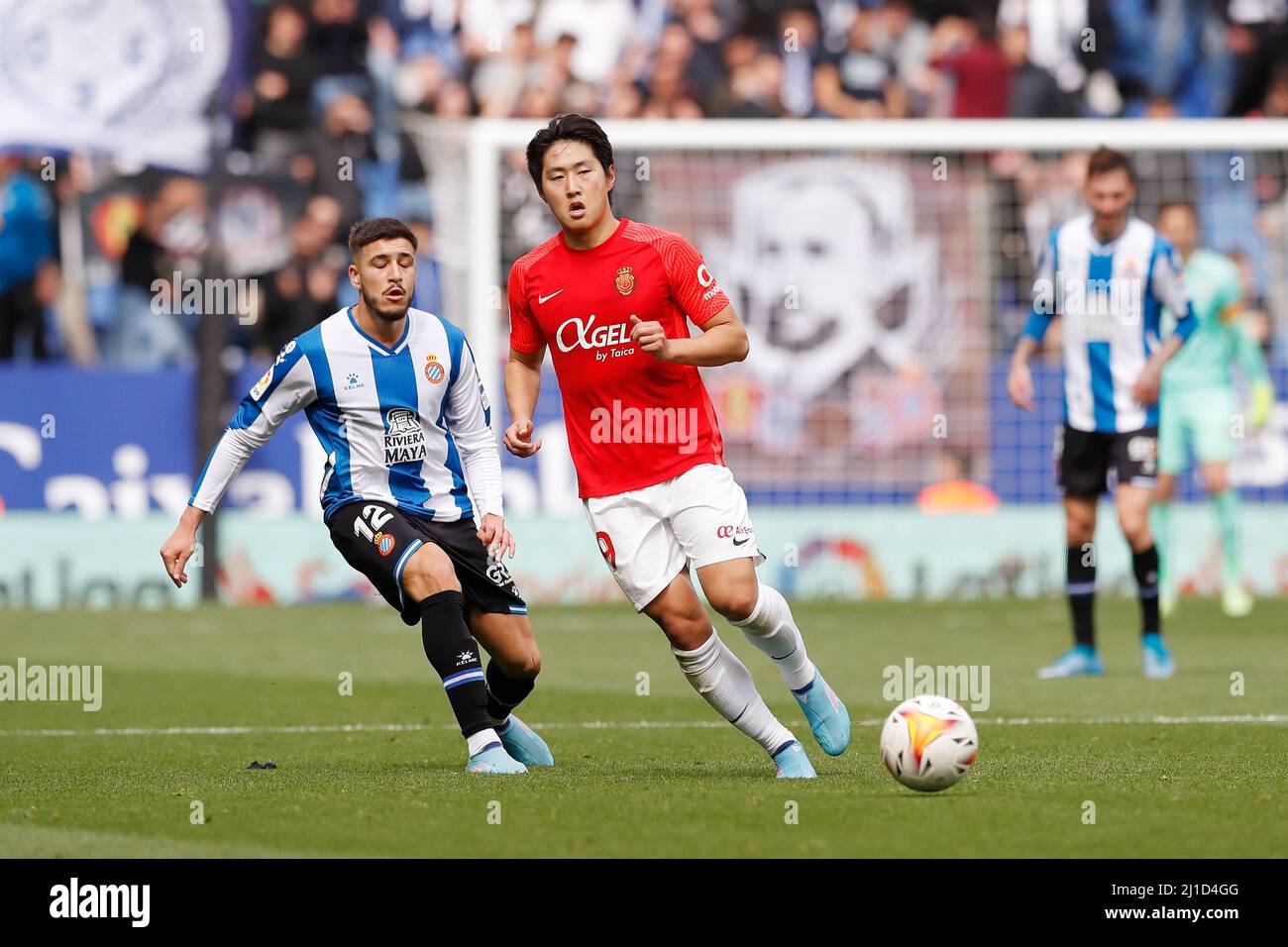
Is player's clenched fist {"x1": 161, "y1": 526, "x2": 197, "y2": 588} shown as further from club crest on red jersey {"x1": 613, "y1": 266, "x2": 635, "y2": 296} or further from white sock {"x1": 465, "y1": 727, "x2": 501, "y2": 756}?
club crest on red jersey {"x1": 613, "y1": 266, "x2": 635, "y2": 296}

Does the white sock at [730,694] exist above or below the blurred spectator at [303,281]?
below

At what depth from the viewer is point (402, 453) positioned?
25.3ft

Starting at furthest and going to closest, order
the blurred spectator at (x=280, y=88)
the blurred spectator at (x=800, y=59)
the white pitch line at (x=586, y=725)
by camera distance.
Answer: the blurred spectator at (x=800, y=59), the blurred spectator at (x=280, y=88), the white pitch line at (x=586, y=725)

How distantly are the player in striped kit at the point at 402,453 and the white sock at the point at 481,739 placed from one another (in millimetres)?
331

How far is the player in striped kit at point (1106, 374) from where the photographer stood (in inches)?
434

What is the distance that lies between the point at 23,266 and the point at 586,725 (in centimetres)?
955

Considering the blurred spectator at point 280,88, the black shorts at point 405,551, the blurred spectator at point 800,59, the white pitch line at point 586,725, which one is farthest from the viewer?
the blurred spectator at point 800,59

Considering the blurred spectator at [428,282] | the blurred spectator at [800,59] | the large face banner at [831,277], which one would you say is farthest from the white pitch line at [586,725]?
the blurred spectator at [800,59]

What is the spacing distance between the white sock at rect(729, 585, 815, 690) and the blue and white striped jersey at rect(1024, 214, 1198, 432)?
441cm

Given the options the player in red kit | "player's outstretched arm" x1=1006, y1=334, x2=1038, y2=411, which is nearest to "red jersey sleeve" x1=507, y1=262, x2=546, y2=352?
the player in red kit

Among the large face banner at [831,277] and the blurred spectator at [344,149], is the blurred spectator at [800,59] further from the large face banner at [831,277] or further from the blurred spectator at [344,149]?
the blurred spectator at [344,149]

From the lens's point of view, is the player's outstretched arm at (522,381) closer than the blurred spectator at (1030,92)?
Yes

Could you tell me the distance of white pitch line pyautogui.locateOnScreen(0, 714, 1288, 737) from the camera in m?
8.70
